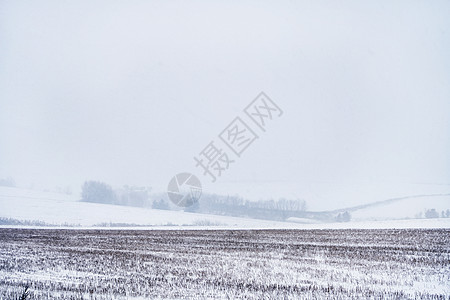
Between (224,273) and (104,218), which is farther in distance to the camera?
(104,218)

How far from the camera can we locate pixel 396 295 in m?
12.4

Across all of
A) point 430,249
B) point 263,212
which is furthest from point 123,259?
point 263,212

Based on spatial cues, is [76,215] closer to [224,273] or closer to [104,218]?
[104,218]

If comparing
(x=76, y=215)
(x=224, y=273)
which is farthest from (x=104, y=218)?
(x=224, y=273)

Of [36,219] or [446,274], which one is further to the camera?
[36,219]

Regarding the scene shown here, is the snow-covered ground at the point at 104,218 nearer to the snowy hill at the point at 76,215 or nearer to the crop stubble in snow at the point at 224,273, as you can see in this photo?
the snowy hill at the point at 76,215

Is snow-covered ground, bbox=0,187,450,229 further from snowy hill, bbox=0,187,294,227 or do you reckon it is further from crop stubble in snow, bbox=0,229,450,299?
crop stubble in snow, bbox=0,229,450,299

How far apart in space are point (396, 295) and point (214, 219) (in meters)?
68.7

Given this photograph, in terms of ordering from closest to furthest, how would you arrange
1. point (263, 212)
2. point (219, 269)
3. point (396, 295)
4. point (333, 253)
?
point (396, 295), point (219, 269), point (333, 253), point (263, 212)

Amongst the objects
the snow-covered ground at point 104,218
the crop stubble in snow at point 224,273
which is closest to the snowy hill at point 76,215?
the snow-covered ground at point 104,218

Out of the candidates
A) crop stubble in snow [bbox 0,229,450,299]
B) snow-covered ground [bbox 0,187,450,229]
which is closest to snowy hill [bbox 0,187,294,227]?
snow-covered ground [bbox 0,187,450,229]

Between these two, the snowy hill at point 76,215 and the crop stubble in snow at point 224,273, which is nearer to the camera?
the crop stubble in snow at point 224,273

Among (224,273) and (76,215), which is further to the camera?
(76,215)

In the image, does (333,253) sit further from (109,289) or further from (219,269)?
(109,289)
